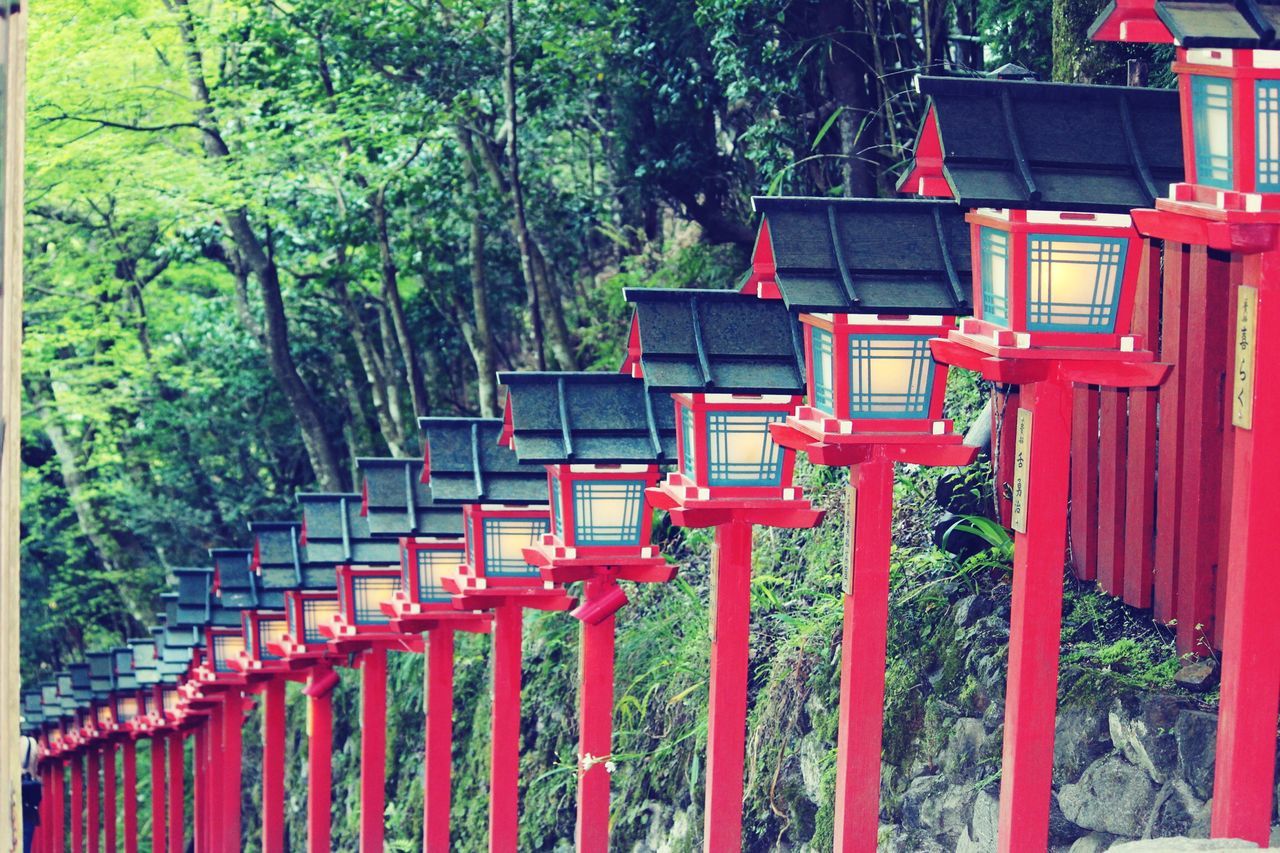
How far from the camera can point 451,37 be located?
64.4 feet

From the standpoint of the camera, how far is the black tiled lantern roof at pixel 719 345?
11.0m

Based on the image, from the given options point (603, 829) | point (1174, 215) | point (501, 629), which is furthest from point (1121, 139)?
point (501, 629)

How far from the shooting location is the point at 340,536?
1902 cm

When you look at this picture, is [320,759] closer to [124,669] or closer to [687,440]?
[124,669]

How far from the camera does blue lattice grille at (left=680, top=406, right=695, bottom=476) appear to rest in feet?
36.9

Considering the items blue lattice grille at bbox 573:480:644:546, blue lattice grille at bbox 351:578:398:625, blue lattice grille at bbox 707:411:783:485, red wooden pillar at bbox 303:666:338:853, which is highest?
blue lattice grille at bbox 707:411:783:485

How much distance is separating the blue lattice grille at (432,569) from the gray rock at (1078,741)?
298 inches

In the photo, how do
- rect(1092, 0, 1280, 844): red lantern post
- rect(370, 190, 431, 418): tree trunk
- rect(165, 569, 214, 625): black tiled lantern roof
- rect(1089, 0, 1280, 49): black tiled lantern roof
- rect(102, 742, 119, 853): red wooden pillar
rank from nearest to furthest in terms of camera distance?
rect(1089, 0, 1280, 49): black tiled lantern roof < rect(1092, 0, 1280, 844): red lantern post < rect(370, 190, 431, 418): tree trunk < rect(165, 569, 214, 625): black tiled lantern roof < rect(102, 742, 119, 853): red wooden pillar

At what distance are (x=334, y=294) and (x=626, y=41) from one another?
980 centimetres

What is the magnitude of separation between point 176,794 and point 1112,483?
22.2 meters

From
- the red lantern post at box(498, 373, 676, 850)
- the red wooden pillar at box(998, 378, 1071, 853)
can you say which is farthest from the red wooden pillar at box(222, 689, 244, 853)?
the red wooden pillar at box(998, 378, 1071, 853)

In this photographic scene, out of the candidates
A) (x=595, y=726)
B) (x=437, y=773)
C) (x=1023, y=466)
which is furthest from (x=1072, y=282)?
(x=437, y=773)

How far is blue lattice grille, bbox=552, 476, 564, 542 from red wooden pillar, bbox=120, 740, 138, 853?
19.9 metres

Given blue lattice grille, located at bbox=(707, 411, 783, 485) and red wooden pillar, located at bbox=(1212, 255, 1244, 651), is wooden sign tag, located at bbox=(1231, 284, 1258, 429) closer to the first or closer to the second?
red wooden pillar, located at bbox=(1212, 255, 1244, 651)
